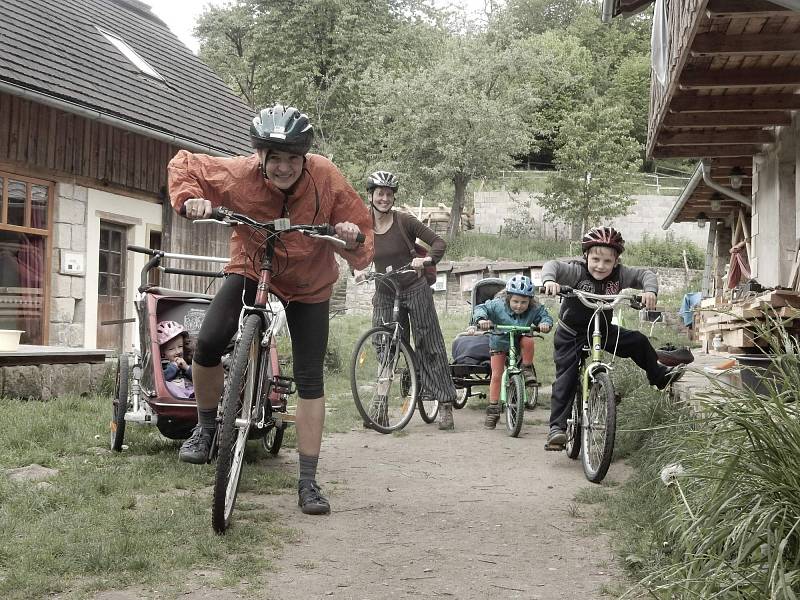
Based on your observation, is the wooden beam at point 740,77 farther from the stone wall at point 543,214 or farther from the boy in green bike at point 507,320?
the stone wall at point 543,214

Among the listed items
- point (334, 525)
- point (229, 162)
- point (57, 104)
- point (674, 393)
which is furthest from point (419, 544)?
point (57, 104)

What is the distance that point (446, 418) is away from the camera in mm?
8820

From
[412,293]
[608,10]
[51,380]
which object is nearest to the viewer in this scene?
Answer: [412,293]

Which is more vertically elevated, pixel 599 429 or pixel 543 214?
pixel 543 214

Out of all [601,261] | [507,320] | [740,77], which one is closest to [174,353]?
[601,261]

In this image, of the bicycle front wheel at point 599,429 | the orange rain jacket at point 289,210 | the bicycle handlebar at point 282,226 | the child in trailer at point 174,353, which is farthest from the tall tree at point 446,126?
the bicycle handlebar at point 282,226

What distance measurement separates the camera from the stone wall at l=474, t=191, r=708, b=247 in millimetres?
45812

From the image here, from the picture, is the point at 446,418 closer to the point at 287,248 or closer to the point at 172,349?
the point at 172,349

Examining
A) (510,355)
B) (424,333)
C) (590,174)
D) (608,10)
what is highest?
(590,174)

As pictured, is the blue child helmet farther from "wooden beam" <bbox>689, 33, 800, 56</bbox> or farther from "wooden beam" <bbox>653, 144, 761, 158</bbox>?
"wooden beam" <bbox>653, 144, 761, 158</bbox>

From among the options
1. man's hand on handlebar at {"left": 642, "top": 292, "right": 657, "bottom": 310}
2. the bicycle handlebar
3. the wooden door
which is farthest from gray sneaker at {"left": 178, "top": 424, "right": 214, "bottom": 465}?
the wooden door

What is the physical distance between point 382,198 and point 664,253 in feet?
110

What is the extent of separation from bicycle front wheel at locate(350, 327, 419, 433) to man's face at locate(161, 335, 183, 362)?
1.93m

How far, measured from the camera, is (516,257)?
39.6m
